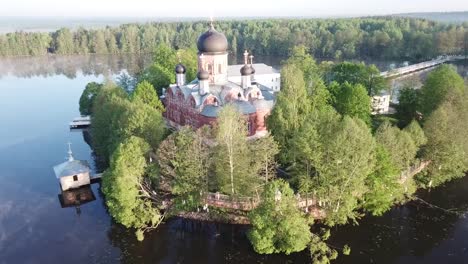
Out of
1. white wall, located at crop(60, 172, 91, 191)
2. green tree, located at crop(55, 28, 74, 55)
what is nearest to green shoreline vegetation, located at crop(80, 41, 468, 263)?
white wall, located at crop(60, 172, 91, 191)

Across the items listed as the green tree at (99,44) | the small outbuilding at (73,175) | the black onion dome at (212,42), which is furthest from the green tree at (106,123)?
the green tree at (99,44)

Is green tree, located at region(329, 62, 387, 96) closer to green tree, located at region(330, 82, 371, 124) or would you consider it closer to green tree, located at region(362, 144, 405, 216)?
green tree, located at region(330, 82, 371, 124)

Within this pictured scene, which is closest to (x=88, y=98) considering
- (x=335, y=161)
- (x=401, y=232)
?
(x=335, y=161)

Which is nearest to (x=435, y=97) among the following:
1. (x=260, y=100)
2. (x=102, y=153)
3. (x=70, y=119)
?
(x=260, y=100)

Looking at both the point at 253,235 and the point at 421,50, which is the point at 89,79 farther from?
the point at 421,50

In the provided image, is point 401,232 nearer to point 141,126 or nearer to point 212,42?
point 141,126
